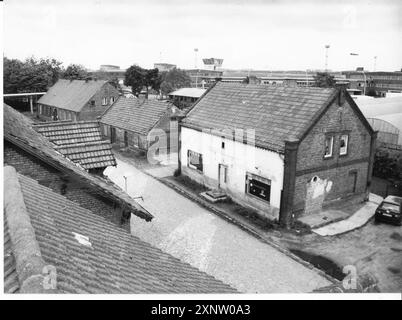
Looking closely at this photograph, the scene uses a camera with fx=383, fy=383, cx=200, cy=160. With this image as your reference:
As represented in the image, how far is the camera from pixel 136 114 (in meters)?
33.9

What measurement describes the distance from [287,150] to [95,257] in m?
12.9

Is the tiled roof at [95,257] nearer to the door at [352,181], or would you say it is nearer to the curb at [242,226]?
the curb at [242,226]

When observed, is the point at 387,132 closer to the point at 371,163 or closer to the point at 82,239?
the point at 371,163

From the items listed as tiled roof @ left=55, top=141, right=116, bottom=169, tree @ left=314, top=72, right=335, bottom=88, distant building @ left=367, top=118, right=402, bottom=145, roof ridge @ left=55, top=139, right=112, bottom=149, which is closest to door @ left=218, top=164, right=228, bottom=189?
roof ridge @ left=55, top=139, right=112, bottom=149

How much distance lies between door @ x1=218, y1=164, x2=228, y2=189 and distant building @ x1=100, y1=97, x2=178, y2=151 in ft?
34.6

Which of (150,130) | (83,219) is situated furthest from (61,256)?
(150,130)

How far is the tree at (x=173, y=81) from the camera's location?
243 feet

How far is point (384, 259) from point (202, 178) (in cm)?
1144

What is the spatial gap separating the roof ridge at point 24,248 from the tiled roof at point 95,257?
152 mm

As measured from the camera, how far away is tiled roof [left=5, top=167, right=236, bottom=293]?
15.6 feet

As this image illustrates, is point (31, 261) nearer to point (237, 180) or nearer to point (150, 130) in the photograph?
point (237, 180)

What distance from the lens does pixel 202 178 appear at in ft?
77.3

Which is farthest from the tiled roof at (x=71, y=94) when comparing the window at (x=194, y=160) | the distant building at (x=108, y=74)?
the distant building at (x=108, y=74)

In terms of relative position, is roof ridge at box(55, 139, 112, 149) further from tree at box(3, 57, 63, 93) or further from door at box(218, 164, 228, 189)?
tree at box(3, 57, 63, 93)
